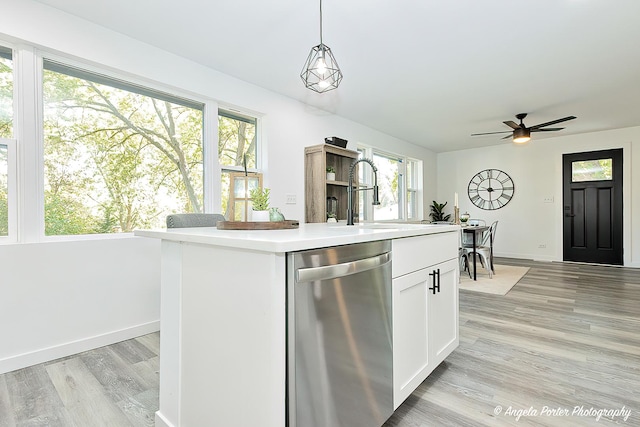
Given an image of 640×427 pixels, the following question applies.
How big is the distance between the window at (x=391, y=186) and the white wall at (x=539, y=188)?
1.31 metres

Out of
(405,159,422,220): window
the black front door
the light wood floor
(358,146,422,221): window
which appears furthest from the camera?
(405,159,422,220): window

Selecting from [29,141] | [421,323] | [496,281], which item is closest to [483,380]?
[421,323]

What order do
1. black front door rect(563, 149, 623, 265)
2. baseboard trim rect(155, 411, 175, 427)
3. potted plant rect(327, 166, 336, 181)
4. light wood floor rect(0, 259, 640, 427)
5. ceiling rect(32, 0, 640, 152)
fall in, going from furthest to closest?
black front door rect(563, 149, 623, 265) → potted plant rect(327, 166, 336, 181) → ceiling rect(32, 0, 640, 152) → light wood floor rect(0, 259, 640, 427) → baseboard trim rect(155, 411, 175, 427)

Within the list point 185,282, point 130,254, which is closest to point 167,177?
point 130,254

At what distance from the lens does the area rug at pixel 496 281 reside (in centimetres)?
393

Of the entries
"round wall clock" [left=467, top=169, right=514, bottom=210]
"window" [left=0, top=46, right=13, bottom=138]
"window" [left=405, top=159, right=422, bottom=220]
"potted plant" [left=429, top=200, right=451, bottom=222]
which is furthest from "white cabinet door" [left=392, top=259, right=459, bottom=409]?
"round wall clock" [left=467, top=169, right=514, bottom=210]

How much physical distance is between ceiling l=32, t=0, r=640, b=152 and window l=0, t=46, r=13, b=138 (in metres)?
0.50

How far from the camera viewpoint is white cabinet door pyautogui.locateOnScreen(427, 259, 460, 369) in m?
1.76

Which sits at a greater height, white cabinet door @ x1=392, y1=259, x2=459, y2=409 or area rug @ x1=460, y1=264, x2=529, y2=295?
white cabinet door @ x1=392, y1=259, x2=459, y2=409

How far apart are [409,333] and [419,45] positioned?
2.38 meters

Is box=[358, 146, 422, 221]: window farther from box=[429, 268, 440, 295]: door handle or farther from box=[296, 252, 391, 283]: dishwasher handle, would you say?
box=[296, 252, 391, 283]: dishwasher handle

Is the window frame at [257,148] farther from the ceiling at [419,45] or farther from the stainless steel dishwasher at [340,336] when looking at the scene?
the stainless steel dishwasher at [340,336]

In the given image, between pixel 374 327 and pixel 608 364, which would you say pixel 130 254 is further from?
pixel 608 364

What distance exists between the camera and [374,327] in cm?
130
